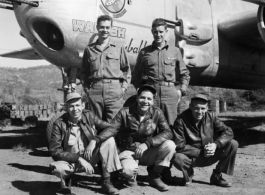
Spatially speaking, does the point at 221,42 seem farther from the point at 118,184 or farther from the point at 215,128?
the point at 118,184

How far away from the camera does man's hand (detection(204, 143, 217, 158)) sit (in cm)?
373

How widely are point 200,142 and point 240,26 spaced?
479cm

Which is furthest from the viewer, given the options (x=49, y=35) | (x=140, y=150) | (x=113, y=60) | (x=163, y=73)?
(x=49, y=35)

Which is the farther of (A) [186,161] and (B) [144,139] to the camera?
→ (B) [144,139]

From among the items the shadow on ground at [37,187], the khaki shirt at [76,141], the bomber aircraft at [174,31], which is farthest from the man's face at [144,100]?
the bomber aircraft at [174,31]

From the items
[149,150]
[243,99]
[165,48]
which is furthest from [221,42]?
[243,99]

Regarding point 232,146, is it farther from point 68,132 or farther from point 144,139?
point 68,132

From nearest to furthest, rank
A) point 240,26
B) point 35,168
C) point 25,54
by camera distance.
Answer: point 35,168
point 240,26
point 25,54

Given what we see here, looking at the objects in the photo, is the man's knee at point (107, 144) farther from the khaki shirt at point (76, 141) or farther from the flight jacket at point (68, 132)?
the khaki shirt at point (76, 141)

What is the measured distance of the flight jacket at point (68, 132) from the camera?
3.55 meters

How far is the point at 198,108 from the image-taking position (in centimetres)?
387

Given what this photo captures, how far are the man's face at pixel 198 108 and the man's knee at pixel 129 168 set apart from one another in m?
0.91

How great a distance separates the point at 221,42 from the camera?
8.03 meters

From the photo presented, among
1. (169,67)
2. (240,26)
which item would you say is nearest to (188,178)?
(169,67)
